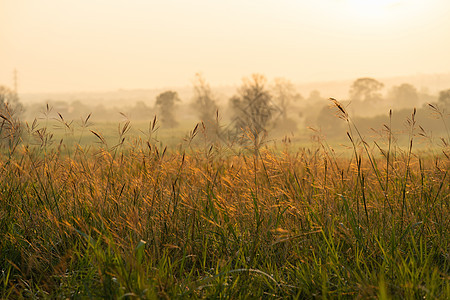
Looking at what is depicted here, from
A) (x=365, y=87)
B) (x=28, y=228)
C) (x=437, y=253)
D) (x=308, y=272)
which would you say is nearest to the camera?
(x=308, y=272)

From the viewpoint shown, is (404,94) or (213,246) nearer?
(213,246)

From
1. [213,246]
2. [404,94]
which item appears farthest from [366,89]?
[213,246]

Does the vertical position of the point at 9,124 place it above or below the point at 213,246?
above

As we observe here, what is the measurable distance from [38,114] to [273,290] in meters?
2.69

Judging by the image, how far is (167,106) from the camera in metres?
38.7

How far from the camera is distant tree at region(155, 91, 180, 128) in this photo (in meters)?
36.4

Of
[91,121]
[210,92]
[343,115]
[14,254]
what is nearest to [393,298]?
[343,115]

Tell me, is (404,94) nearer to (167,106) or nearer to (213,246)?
(167,106)

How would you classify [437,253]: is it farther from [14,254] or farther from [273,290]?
[14,254]

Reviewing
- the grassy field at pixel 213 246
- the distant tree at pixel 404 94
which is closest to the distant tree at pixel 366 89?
the distant tree at pixel 404 94

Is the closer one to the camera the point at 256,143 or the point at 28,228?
the point at 28,228

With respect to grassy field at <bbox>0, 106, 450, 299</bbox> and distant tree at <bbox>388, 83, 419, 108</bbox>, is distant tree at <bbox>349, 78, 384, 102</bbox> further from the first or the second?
grassy field at <bbox>0, 106, 450, 299</bbox>

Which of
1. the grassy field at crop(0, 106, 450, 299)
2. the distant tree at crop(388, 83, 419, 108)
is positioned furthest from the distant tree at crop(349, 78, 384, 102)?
the grassy field at crop(0, 106, 450, 299)

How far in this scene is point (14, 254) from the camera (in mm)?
2729
